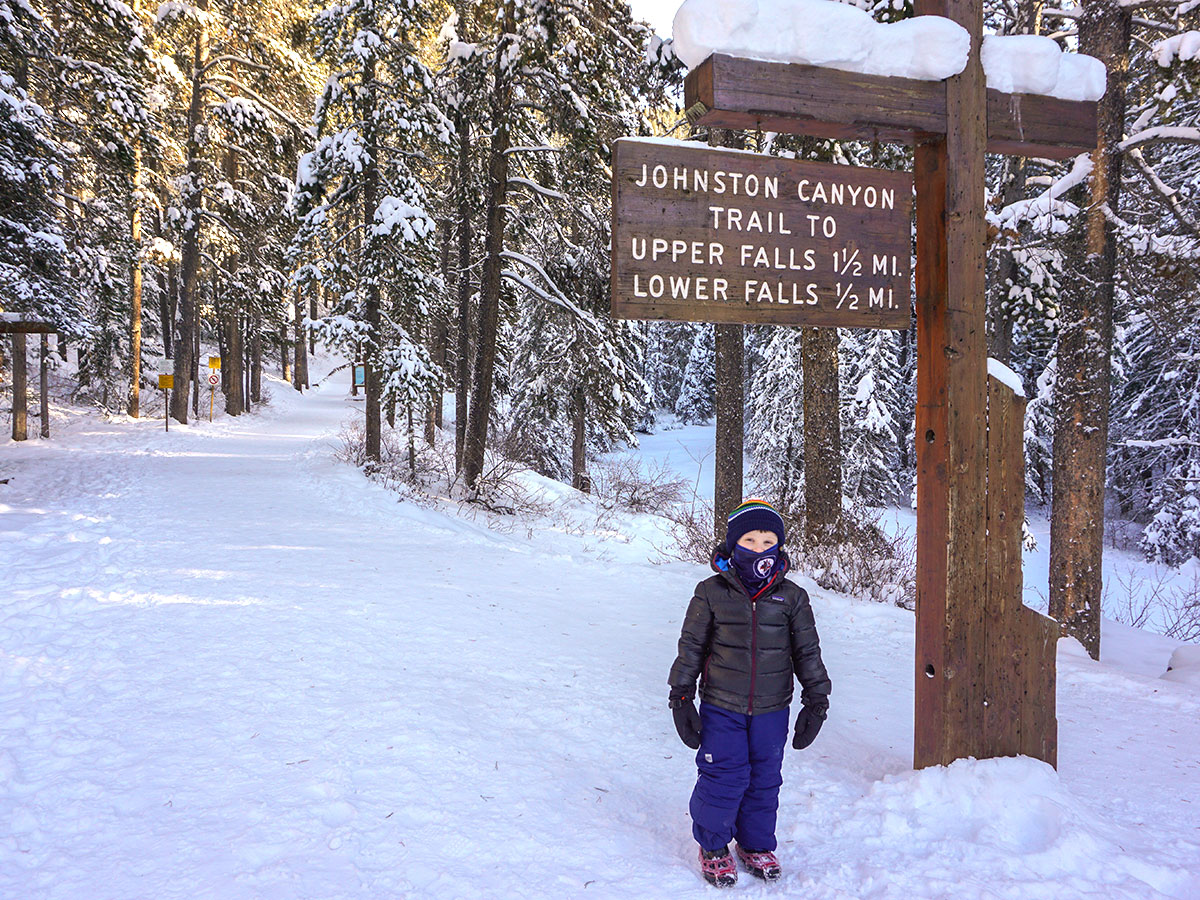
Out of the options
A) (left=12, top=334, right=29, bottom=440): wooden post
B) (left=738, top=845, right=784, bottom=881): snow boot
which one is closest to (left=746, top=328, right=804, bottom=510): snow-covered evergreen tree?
(left=738, top=845, right=784, bottom=881): snow boot

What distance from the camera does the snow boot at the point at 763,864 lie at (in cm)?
303

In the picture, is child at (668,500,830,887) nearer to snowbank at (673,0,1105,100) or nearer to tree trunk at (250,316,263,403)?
snowbank at (673,0,1105,100)

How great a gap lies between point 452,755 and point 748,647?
1.82 metres

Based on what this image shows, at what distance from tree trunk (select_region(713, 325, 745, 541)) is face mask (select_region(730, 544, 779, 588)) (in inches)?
278

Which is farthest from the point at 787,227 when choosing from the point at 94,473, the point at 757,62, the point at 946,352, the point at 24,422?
the point at 24,422

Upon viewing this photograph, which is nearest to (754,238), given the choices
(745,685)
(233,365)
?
(745,685)

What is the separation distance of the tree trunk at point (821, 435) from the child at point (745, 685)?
6158 mm

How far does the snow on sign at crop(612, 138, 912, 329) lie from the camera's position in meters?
3.57

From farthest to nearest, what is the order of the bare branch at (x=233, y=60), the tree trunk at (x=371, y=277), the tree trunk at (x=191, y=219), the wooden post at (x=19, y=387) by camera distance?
1. the tree trunk at (x=191, y=219)
2. the bare branch at (x=233, y=60)
3. the wooden post at (x=19, y=387)
4. the tree trunk at (x=371, y=277)

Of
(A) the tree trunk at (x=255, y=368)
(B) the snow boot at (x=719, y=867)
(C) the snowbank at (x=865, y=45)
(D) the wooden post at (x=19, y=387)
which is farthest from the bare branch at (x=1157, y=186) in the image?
(A) the tree trunk at (x=255, y=368)

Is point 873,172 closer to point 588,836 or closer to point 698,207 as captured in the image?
point 698,207

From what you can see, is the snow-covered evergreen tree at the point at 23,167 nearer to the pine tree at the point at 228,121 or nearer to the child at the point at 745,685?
the pine tree at the point at 228,121

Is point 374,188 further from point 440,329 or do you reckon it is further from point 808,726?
point 808,726

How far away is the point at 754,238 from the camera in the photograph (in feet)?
12.3
